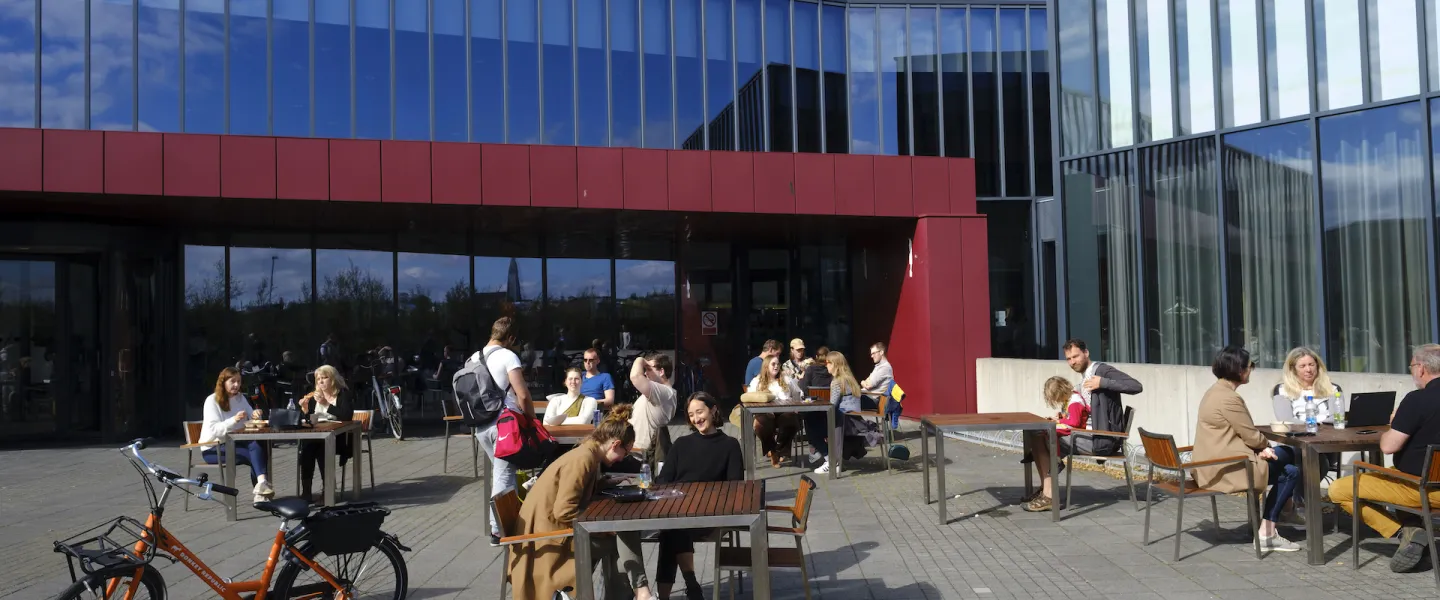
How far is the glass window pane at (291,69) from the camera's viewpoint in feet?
54.9

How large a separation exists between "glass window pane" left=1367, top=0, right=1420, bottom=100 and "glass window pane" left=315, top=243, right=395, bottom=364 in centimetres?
1391

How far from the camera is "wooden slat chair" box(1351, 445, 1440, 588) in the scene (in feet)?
19.5

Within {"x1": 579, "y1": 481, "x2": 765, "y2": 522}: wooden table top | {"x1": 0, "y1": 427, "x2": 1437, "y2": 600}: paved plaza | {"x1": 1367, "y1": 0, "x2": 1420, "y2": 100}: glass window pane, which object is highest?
{"x1": 1367, "y1": 0, "x2": 1420, "y2": 100}: glass window pane

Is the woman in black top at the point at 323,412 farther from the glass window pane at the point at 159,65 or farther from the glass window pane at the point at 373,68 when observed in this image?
the glass window pane at the point at 159,65

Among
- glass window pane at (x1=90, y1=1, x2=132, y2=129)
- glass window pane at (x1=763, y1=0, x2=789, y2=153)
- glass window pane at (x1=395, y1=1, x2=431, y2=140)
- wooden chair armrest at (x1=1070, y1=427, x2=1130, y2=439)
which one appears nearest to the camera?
wooden chair armrest at (x1=1070, y1=427, x2=1130, y2=439)

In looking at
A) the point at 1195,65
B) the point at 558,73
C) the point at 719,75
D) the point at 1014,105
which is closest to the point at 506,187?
the point at 558,73

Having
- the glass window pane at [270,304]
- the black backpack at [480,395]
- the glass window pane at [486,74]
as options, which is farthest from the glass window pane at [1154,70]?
the glass window pane at [270,304]

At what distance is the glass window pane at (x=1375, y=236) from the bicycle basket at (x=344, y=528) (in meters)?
10.6

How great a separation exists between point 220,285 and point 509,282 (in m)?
4.45

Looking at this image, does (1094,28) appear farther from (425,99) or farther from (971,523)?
(425,99)

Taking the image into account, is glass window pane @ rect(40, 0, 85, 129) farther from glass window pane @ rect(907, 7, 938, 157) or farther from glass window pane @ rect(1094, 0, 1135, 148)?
glass window pane @ rect(1094, 0, 1135, 148)

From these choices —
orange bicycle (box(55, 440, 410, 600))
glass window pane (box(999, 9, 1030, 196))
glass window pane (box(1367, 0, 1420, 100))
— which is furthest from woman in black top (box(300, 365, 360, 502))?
glass window pane (box(999, 9, 1030, 196))

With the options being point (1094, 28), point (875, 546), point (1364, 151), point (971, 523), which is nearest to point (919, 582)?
point (875, 546)

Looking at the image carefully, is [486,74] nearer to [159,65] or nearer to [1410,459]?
[159,65]
